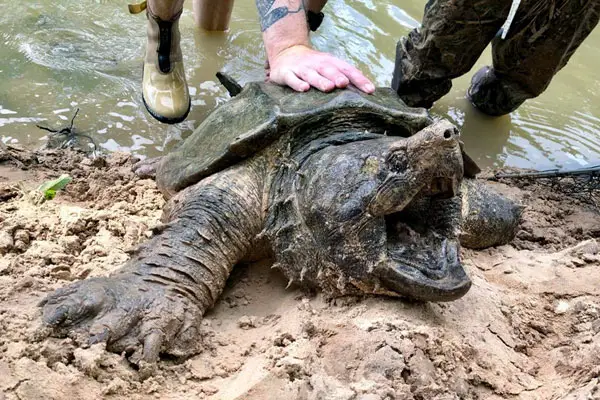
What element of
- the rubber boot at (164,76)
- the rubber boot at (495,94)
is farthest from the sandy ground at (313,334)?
the rubber boot at (495,94)

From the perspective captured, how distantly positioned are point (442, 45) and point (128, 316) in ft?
9.53

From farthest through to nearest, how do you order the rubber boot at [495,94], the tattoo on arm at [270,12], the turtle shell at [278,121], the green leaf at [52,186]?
the rubber boot at [495,94], the tattoo on arm at [270,12], the green leaf at [52,186], the turtle shell at [278,121]

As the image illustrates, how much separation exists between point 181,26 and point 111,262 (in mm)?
3553

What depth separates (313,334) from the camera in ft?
6.23

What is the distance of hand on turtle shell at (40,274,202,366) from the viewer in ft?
5.76

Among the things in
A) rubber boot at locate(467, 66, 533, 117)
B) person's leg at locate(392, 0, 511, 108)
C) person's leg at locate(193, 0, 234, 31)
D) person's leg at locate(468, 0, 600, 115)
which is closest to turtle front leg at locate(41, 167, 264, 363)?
person's leg at locate(392, 0, 511, 108)

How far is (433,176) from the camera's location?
6.36ft

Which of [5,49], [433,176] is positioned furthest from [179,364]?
[5,49]

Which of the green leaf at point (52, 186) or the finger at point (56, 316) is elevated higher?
the finger at point (56, 316)

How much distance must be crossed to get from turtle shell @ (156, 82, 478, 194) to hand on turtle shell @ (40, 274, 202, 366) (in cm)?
67

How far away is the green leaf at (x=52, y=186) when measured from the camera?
2861 mm

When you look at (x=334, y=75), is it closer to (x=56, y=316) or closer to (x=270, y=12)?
(x=270, y=12)

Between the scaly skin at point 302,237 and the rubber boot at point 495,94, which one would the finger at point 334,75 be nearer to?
the scaly skin at point 302,237

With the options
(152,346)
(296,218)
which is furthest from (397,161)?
(152,346)
